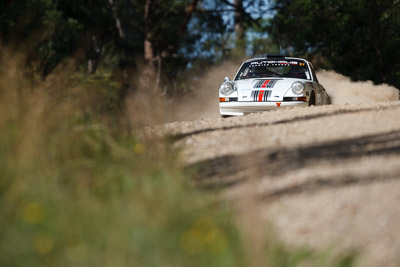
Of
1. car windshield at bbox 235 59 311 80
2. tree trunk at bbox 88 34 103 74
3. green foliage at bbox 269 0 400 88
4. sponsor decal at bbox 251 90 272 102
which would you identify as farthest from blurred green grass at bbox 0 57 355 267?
tree trunk at bbox 88 34 103 74

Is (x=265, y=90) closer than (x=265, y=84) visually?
Yes

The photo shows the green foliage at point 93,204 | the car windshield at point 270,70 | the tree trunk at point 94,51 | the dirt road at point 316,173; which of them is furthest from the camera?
the tree trunk at point 94,51

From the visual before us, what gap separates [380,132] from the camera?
7531 mm

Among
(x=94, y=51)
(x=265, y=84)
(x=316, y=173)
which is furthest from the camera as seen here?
(x=94, y=51)

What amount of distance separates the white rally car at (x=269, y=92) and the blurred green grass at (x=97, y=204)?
5300mm

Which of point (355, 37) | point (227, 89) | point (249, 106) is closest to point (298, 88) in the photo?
point (249, 106)

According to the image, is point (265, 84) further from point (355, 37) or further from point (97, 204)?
point (355, 37)

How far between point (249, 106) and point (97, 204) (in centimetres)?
756

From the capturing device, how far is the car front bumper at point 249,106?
11.4 m

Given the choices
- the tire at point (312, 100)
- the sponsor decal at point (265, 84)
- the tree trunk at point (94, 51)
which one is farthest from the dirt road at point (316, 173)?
the tree trunk at point (94, 51)

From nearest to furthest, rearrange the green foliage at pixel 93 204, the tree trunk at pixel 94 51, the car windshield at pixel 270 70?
the green foliage at pixel 93 204 < the car windshield at pixel 270 70 < the tree trunk at pixel 94 51

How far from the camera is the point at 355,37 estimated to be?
28188 millimetres

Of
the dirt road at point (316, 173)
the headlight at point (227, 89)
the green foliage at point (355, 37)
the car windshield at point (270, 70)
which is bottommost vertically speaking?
the dirt road at point (316, 173)

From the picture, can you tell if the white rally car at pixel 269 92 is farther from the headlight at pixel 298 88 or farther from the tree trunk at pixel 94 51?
the tree trunk at pixel 94 51
